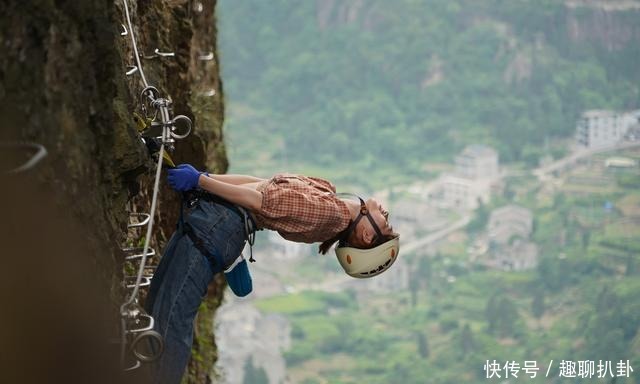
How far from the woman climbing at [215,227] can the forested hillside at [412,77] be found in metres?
81.8

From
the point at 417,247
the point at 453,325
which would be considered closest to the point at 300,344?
the point at 453,325

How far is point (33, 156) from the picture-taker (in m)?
3.73

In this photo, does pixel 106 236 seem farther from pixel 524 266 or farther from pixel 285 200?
pixel 524 266

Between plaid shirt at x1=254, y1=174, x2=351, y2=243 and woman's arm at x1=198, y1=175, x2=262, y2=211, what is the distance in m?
0.04

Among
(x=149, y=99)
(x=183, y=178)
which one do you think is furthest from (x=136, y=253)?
(x=149, y=99)

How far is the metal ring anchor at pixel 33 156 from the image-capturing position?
365 cm

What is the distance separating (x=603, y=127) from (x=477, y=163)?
36.3 ft

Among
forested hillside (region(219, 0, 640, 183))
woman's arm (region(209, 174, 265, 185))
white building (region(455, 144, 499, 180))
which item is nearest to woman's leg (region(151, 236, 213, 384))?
woman's arm (region(209, 174, 265, 185))

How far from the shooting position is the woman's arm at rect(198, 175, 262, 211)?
5172 millimetres

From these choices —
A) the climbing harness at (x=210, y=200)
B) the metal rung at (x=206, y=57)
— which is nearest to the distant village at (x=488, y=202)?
the metal rung at (x=206, y=57)

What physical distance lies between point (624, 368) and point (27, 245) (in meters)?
32.6

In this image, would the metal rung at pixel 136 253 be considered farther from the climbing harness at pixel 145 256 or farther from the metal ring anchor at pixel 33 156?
the metal ring anchor at pixel 33 156

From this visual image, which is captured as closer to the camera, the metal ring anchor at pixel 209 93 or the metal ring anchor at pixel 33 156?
the metal ring anchor at pixel 33 156

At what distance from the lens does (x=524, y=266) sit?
73.1 metres
